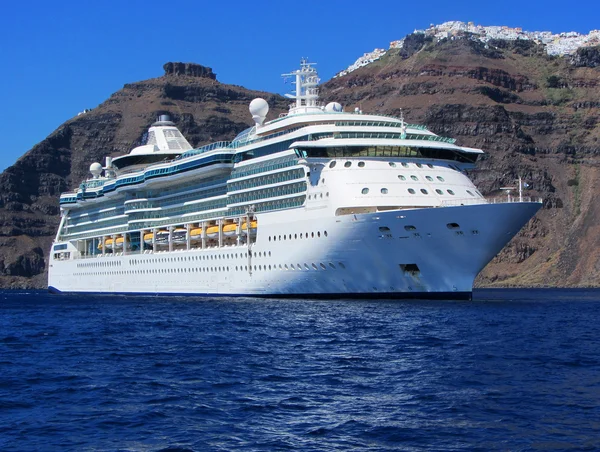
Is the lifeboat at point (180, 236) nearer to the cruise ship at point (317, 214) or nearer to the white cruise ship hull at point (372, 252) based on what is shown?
the cruise ship at point (317, 214)

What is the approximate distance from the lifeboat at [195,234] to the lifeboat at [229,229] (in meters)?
3.78

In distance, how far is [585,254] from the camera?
134250 mm

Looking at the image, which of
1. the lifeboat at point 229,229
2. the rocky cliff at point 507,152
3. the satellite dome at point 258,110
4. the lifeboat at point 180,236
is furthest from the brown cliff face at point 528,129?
the lifeboat at point 229,229

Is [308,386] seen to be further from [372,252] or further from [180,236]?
[180,236]

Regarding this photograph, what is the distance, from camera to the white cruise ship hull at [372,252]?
142ft

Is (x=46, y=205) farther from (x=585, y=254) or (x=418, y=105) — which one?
(x=585, y=254)

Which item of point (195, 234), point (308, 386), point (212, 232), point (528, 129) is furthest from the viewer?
point (528, 129)

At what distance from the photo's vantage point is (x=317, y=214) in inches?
1889

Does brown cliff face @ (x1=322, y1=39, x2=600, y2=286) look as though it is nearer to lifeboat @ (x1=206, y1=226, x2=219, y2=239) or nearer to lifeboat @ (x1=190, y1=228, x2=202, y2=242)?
lifeboat @ (x1=190, y1=228, x2=202, y2=242)

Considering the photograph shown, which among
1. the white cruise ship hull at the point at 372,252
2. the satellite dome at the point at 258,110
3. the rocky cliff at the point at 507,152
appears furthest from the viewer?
the rocky cliff at the point at 507,152

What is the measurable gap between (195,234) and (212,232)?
2.64 meters

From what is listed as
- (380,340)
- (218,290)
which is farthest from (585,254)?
(380,340)

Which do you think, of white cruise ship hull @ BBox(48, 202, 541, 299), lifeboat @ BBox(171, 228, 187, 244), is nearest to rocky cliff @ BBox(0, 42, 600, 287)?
lifeboat @ BBox(171, 228, 187, 244)

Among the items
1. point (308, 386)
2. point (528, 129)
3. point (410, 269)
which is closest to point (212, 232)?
point (410, 269)
